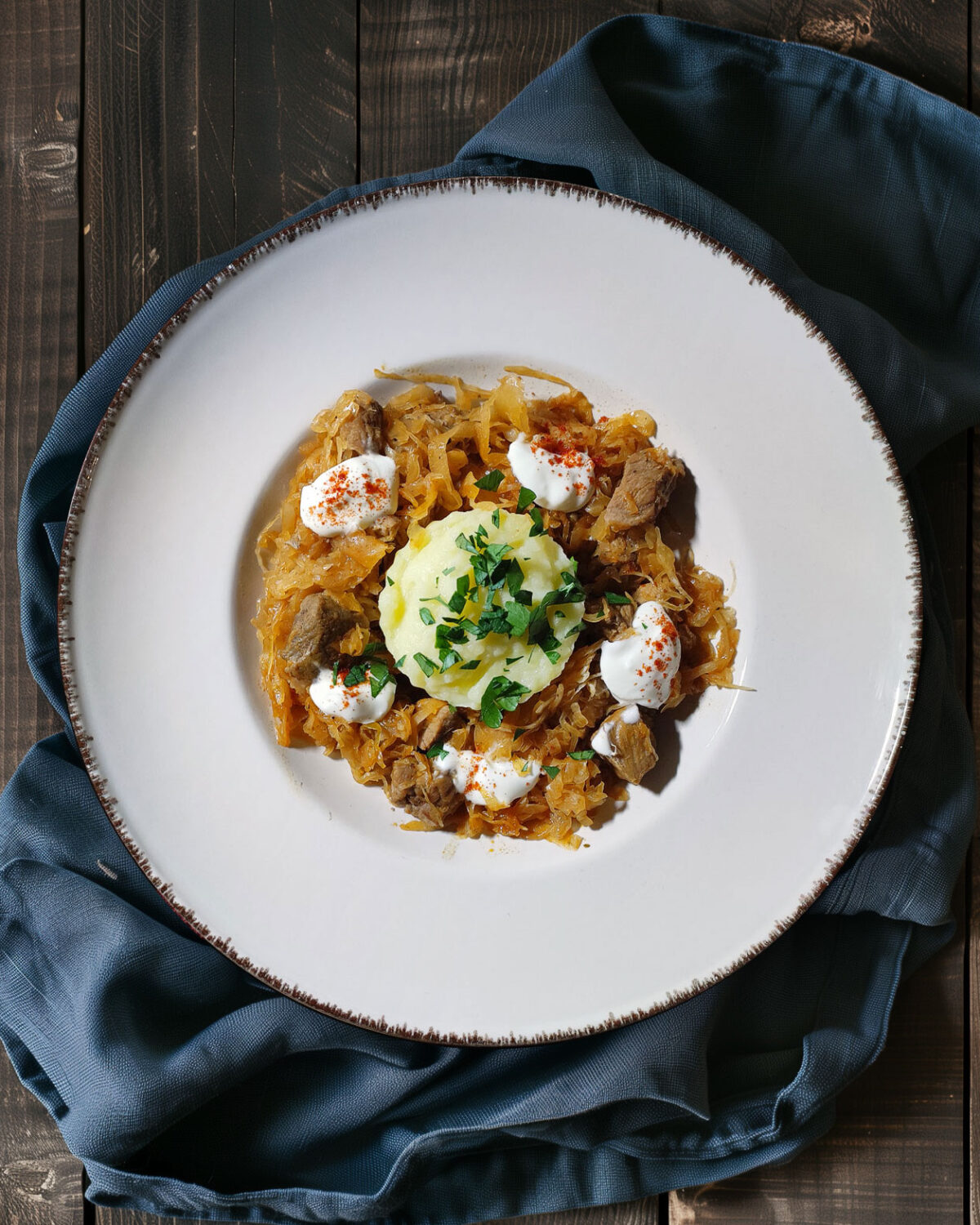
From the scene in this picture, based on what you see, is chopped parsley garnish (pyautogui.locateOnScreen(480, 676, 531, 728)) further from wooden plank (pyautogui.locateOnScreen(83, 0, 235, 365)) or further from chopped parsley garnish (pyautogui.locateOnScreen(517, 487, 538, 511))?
wooden plank (pyautogui.locateOnScreen(83, 0, 235, 365))

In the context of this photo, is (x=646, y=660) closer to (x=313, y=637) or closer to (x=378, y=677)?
(x=378, y=677)

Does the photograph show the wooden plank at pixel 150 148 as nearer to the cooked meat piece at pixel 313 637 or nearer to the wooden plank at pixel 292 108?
the wooden plank at pixel 292 108

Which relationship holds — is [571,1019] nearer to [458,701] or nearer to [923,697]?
[458,701]

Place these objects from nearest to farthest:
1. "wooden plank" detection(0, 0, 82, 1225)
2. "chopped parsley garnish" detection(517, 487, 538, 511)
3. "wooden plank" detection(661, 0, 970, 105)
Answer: "chopped parsley garnish" detection(517, 487, 538, 511) < "wooden plank" detection(661, 0, 970, 105) < "wooden plank" detection(0, 0, 82, 1225)

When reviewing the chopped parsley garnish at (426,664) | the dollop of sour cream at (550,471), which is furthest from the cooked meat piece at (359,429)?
the chopped parsley garnish at (426,664)

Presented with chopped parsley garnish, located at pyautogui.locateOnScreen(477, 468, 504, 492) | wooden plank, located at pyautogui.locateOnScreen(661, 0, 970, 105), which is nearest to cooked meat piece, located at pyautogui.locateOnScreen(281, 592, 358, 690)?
chopped parsley garnish, located at pyautogui.locateOnScreen(477, 468, 504, 492)
